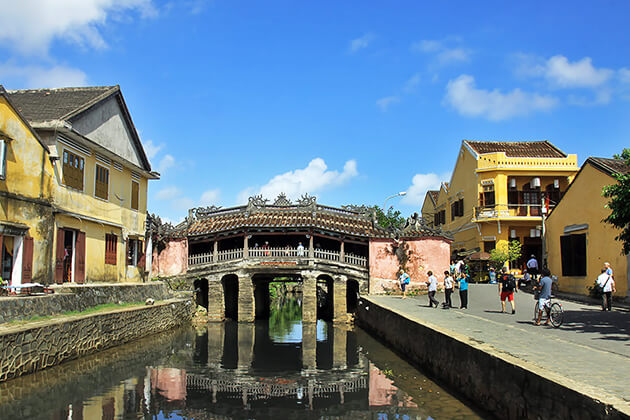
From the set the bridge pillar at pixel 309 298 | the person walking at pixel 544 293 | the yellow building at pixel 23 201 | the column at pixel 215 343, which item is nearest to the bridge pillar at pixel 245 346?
the column at pixel 215 343

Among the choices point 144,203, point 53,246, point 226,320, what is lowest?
point 226,320

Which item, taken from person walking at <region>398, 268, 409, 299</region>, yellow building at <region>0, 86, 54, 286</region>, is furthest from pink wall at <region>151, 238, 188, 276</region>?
yellow building at <region>0, 86, 54, 286</region>

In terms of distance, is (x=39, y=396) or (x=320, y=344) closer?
(x=39, y=396)

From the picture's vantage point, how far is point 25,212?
1574cm

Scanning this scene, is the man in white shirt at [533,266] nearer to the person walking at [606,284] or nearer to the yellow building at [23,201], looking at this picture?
the person walking at [606,284]

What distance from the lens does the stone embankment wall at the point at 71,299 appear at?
1252 cm

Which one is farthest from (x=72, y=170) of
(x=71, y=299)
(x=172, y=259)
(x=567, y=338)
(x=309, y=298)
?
(x=567, y=338)

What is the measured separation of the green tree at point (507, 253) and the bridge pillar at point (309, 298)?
11.0m

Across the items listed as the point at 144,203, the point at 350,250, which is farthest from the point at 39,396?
the point at 350,250

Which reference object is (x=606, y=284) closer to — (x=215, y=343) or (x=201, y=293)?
(x=215, y=343)

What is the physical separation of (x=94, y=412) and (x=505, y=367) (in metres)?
7.21

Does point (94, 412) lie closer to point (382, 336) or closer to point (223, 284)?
point (382, 336)

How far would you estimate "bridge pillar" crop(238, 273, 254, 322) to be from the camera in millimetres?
27125

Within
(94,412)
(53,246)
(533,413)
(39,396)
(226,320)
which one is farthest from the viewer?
(226,320)
